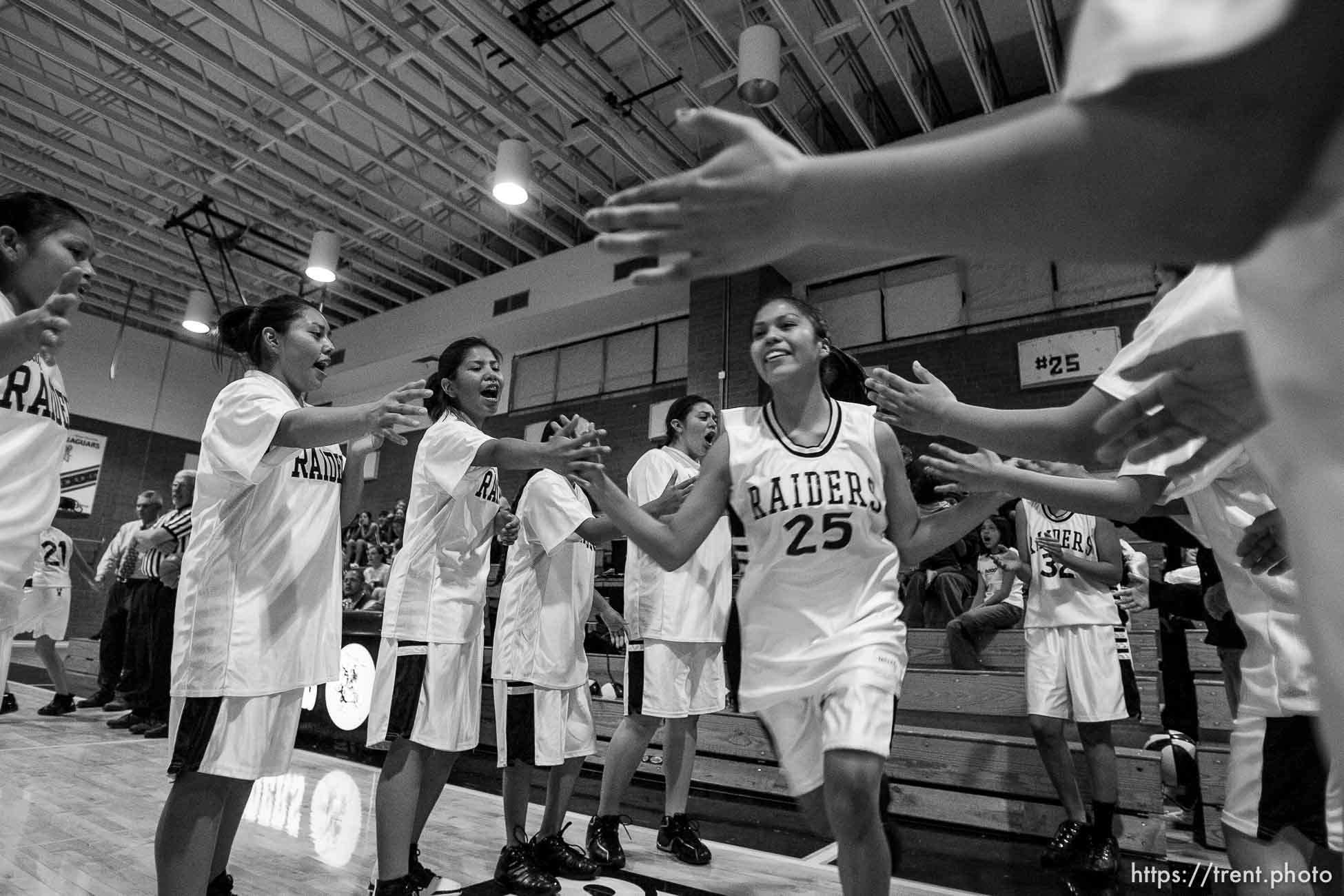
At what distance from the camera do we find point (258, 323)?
2652 millimetres

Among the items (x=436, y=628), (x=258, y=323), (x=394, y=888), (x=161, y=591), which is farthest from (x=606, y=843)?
(x=161, y=591)

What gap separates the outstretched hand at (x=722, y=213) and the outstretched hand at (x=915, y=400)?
114cm

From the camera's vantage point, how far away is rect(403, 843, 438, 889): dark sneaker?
280 centimetres

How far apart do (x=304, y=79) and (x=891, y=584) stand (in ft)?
31.5

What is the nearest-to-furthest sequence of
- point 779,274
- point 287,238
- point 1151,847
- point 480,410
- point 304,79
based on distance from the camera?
point 480,410 < point 1151,847 < point 304,79 < point 779,274 < point 287,238

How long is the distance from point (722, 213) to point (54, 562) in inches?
325

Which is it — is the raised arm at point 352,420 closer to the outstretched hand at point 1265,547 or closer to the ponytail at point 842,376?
the ponytail at point 842,376

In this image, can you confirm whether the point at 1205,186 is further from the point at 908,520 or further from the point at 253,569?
the point at 253,569

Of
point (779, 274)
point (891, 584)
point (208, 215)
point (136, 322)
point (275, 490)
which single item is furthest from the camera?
point (136, 322)

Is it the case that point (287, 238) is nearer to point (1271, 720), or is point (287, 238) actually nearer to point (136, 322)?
point (136, 322)

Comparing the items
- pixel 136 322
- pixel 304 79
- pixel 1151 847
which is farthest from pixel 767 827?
pixel 136 322

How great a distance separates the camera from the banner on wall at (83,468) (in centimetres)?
1430

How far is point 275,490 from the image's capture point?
96.5 inches

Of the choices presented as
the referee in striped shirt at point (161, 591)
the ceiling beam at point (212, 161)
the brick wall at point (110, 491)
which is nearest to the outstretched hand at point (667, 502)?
the referee in striped shirt at point (161, 591)
